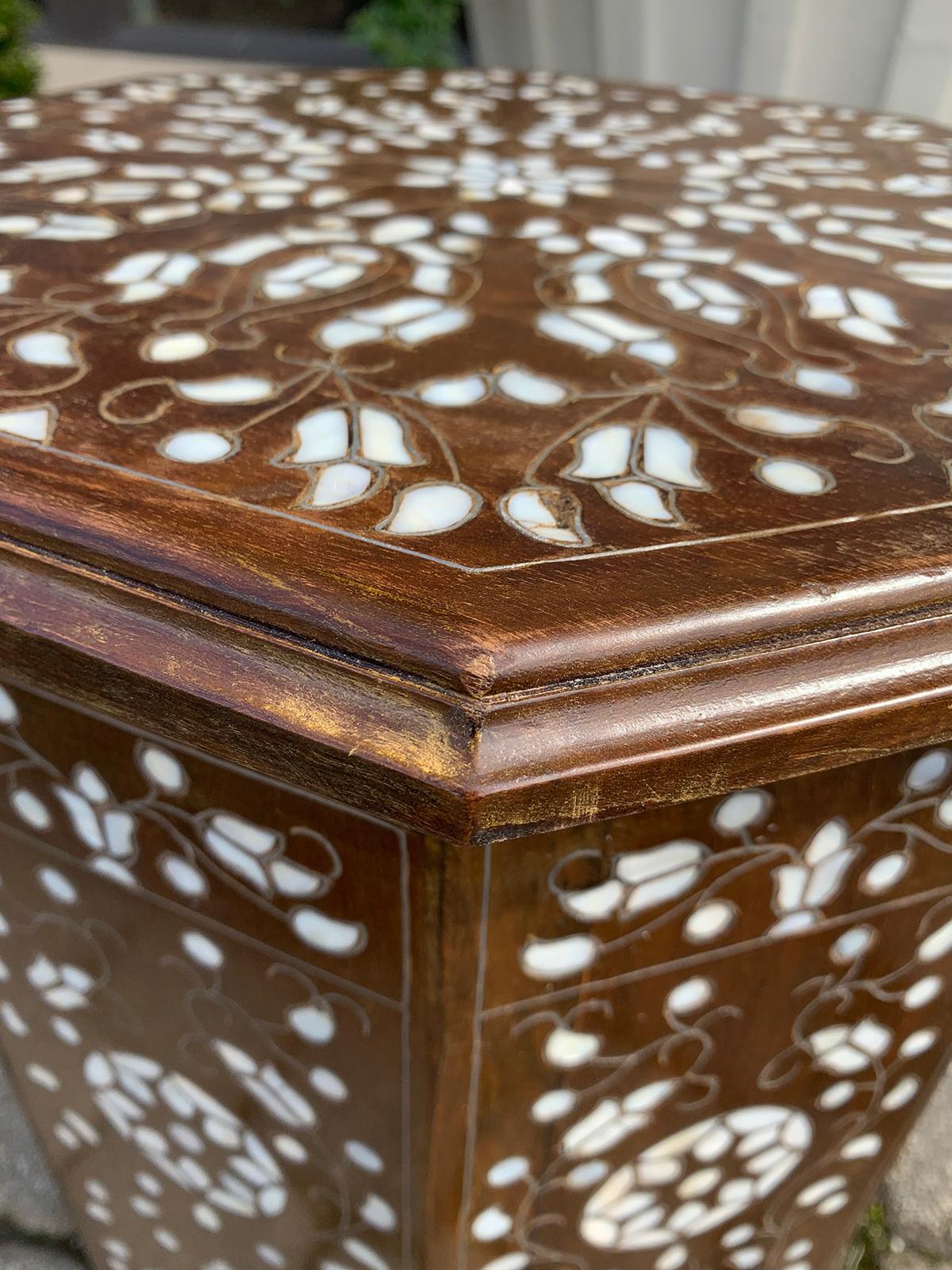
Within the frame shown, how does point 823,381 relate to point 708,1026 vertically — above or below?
above

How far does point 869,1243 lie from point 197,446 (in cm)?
125

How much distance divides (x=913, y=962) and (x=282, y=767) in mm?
489

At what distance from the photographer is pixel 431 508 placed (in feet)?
1.65

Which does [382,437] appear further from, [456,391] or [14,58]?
[14,58]

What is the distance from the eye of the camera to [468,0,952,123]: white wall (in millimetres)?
2203

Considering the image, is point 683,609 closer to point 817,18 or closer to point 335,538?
point 335,538

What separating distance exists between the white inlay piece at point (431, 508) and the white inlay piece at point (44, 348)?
0.27 m

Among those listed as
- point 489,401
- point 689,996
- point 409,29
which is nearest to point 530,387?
point 489,401

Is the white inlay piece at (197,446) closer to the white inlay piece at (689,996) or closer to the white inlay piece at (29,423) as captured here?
the white inlay piece at (29,423)

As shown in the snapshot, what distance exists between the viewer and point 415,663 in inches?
16.7

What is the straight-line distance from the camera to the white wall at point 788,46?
2.20 meters

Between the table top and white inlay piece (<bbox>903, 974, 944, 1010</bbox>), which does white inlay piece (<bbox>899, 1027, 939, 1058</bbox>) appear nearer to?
white inlay piece (<bbox>903, 974, 944, 1010</bbox>)

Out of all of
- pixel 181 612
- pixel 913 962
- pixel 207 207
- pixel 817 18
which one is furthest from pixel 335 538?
pixel 817 18

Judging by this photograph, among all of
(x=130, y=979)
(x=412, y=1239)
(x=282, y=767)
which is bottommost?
(x=412, y=1239)
